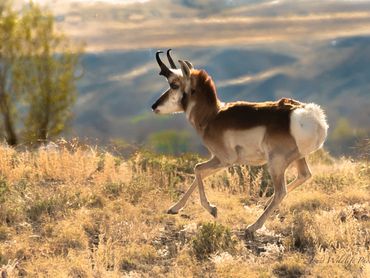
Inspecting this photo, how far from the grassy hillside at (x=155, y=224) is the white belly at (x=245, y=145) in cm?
100

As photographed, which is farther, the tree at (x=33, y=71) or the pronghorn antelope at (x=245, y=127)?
the tree at (x=33, y=71)

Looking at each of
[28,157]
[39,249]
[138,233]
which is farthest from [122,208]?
[28,157]

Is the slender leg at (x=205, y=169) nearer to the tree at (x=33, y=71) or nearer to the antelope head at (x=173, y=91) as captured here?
the antelope head at (x=173, y=91)

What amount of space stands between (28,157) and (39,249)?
667 centimetres

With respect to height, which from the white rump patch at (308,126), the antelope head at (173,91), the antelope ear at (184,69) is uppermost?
the antelope ear at (184,69)

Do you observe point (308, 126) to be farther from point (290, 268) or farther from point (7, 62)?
point (7, 62)

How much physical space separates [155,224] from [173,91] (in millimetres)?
2002

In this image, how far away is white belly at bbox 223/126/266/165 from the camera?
30.9 ft

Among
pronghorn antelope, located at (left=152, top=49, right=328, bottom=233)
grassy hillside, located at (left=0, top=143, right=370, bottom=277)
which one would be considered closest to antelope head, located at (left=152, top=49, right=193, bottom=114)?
pronghorn antelope, located at (left=152, top=49, right=328, bottom=233)

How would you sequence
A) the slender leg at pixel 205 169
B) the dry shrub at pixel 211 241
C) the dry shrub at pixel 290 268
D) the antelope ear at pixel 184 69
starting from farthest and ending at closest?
the slender leg at pixel 205 169
the antelope ear at pixel 184 69
the dry shrub at pixel 211 241
the dry shrub at pixel 290 268

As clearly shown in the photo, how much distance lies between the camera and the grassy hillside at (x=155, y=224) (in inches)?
310

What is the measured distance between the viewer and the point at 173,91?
1023cm

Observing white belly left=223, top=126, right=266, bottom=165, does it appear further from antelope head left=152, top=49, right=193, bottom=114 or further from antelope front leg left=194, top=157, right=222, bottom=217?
antelope head left=152, top=49, right=193, bottom=114

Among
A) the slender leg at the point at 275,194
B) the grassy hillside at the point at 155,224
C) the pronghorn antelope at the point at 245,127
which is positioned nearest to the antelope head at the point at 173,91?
the pronghorn antelope at the point at 245,127
